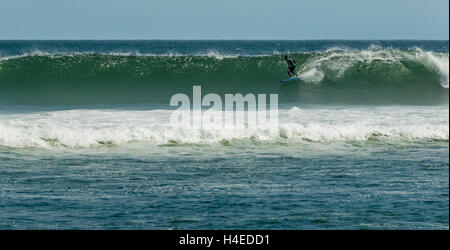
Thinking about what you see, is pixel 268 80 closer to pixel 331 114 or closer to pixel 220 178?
pixel 331 114

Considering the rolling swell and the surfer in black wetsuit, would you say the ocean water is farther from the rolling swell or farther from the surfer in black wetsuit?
the surfer in black wetsuit

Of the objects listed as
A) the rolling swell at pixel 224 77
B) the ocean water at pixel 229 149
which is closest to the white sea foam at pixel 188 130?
the ocean water at pixel 229 149

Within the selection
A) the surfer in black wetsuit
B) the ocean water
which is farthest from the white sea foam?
the surfer in black wetsuit

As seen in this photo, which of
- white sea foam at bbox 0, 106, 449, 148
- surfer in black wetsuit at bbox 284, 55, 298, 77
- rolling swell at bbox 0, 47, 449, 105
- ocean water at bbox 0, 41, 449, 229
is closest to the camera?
ocean water at bbox 0, 41, 449, 229

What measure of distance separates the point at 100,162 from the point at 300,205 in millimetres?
4547

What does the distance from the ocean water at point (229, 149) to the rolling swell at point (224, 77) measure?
0.08m

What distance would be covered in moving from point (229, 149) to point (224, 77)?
1265 cm

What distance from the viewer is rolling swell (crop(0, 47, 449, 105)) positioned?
74.9 ft

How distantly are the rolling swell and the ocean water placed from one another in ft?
0.25

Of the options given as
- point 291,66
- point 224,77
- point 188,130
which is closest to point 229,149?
point 188,130

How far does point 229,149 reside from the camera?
44.8ft

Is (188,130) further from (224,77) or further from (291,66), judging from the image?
(224,77)

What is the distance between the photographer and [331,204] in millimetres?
8930
